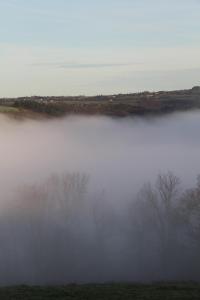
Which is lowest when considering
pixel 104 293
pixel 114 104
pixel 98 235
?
pixel 98 235

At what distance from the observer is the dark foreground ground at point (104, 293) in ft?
103

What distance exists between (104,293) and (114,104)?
13152 cm

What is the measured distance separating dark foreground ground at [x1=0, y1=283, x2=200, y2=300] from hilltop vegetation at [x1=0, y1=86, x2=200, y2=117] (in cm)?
11358

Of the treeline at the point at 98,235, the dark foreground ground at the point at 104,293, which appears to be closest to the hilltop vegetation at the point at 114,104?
the treeline at the point at 98,235

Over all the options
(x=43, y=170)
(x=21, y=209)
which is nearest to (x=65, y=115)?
Result: (x=43, y=170)

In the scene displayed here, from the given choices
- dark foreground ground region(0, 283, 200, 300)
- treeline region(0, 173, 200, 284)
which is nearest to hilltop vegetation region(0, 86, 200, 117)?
treeline region(0, 173, 200, 284)

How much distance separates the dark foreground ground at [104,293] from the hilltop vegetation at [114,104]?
11358 centimetres

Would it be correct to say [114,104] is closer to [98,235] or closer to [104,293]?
[98,235]

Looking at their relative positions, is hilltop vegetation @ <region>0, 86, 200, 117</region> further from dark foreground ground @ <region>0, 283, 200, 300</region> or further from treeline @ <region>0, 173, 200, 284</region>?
dark foreground ground @ <region>0, 283, 200, 300</region>

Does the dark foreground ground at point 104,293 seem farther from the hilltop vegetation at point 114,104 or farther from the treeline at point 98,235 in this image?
the hilltop vegetation at point 114,104

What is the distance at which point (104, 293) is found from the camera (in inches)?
1302

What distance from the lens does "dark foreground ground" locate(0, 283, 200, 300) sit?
31500 mm

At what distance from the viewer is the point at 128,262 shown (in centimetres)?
7150

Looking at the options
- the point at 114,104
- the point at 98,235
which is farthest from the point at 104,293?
the point at 114,104
